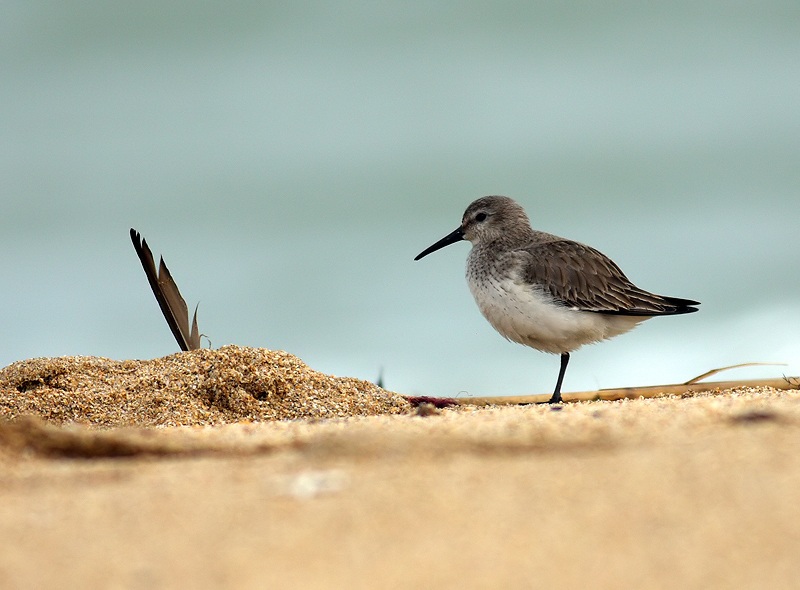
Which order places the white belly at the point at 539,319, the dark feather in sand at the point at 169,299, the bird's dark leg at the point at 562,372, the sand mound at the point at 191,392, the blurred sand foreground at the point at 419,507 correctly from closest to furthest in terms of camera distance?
the blurred sand foreground at the point at 419,507 < the sand mound at the point at 191,392 < the white belly at the point at 539,319 < the bird's dark leg at the point at 562,372 < the dark feather in sand at the point at 169,299

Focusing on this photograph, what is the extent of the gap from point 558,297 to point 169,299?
2984 millimetres

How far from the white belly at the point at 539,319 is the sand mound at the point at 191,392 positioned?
1.19m

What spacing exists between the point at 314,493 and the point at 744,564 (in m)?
0.99

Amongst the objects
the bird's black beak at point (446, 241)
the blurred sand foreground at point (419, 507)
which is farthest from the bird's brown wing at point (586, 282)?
the blurred sand foreground at point (419, 507)

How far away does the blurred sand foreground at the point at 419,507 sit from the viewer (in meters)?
1.81

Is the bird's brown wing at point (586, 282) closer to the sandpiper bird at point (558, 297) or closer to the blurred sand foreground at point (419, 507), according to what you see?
the sandpiper bird at point (558, 297)

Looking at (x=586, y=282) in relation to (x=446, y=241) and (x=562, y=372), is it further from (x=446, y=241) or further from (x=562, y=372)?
(x=446, y=241)

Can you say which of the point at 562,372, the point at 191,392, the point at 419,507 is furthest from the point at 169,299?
the point at 419,507

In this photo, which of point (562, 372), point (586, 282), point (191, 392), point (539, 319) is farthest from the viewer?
point (562, 372)

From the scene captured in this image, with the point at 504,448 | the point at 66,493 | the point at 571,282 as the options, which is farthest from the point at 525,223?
the point at 66,493

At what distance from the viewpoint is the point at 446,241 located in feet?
27.0

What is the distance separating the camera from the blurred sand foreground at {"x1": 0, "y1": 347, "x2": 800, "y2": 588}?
1.81 m

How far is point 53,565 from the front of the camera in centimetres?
188

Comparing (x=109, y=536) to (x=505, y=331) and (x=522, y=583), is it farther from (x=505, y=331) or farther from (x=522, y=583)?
(x=505, y=331)
